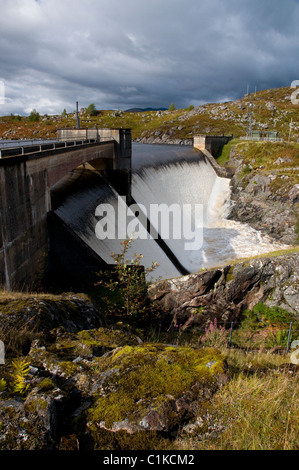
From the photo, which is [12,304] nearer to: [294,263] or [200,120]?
[294,263]

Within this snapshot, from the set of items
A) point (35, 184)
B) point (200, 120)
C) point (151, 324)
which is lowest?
point (151, 324)

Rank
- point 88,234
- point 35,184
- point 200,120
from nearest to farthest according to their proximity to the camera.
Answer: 1. point 35,184
2. point 88,234
3. point 200,120

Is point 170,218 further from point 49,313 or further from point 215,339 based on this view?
point 49,313

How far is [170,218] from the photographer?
28766 mm

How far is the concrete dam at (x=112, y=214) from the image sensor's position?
527 inches

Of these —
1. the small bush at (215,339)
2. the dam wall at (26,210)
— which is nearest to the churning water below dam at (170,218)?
the dam wall at (26,210)

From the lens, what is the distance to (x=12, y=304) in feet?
20.4

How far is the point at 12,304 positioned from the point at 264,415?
494cm

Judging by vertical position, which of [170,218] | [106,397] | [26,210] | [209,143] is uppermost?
[209,143]

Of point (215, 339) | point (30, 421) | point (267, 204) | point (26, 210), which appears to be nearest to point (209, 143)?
point (267, 204)

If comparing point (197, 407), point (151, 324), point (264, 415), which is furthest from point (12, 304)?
point (151, 324)

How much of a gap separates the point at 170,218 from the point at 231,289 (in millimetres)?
15454

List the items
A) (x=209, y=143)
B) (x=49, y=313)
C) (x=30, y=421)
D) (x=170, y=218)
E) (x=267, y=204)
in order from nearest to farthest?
(x=30, y=421), (x=49, y=313), (x=170, y=218), (x=267, y=204), (x=209, y=143)

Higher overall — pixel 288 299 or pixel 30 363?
pixel 30 363
